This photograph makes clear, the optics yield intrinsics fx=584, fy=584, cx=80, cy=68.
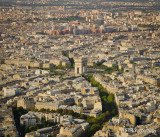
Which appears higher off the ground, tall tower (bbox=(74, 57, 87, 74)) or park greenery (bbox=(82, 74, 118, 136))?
tall tower (bbox=(74, 57, 87, 74))

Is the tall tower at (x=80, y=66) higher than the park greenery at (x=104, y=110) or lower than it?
higher

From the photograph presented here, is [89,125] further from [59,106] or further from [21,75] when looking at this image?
[21,75]

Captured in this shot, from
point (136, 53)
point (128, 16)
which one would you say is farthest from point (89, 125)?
point (128, 16)

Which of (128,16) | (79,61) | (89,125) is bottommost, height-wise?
(89,125)

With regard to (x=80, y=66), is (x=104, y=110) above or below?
below

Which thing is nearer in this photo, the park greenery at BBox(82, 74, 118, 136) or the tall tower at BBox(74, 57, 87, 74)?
the park greenery at BBox(82, 74, 118, 136)

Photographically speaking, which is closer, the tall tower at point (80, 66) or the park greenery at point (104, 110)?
the park greenery at point (104, 110)

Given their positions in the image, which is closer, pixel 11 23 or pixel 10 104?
pixel 10 104

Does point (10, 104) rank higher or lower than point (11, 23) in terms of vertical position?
lower

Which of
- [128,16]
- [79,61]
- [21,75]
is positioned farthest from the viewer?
[128,16]

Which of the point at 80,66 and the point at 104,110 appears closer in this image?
the point at 104,110

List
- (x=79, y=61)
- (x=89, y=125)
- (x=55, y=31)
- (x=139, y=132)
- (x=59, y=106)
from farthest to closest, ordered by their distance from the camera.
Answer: (x=55, y=31) → (x=79, y=61) → (x=59, y=106) → (x=89, y=125) → (x=139, y=132)
